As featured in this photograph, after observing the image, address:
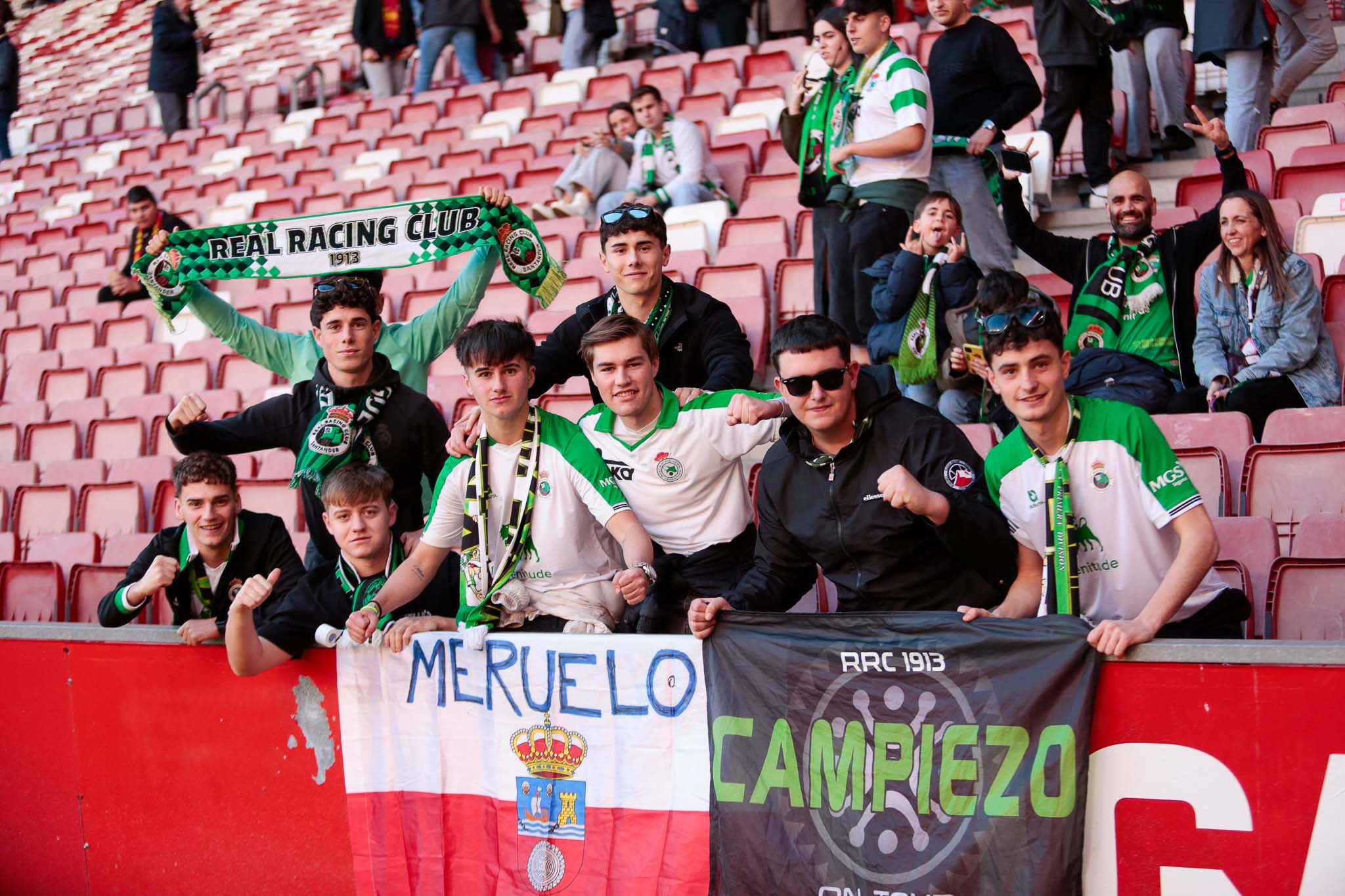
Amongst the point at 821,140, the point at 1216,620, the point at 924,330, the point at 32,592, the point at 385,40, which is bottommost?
the point at 32,592

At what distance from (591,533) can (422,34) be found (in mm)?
9240

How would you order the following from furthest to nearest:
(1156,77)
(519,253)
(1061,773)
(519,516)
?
(1156,77)
(519,253)
(519,516)
(1061,773)

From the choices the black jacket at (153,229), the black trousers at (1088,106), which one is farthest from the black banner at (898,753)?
the black jacket at (153,229)

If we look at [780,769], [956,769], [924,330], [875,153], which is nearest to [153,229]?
[875,153]

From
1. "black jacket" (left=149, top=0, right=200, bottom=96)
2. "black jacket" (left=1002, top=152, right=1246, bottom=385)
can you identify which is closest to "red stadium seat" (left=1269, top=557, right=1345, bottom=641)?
"black jacket" (left=1002, top=152, right=1246, bottom=385)

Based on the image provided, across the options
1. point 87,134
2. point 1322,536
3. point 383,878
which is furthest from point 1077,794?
point 87,134

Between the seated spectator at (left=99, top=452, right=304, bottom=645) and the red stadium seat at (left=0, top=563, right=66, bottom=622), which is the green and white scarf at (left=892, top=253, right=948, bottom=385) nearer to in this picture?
the seated spectator at (left=99, top=452, right=304, bottom=645)

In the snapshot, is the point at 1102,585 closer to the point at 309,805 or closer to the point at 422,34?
the point at 309,805

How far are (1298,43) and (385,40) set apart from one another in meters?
8.60

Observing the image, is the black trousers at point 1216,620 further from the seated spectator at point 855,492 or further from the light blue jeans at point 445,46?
the light blue jeans at point 445,46

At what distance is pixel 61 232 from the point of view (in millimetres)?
11727

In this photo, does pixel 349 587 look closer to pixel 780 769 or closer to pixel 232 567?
pixel 232 567

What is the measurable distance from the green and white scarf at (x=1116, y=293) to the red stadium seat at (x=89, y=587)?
13.6 ft

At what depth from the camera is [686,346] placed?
4.36 metres
